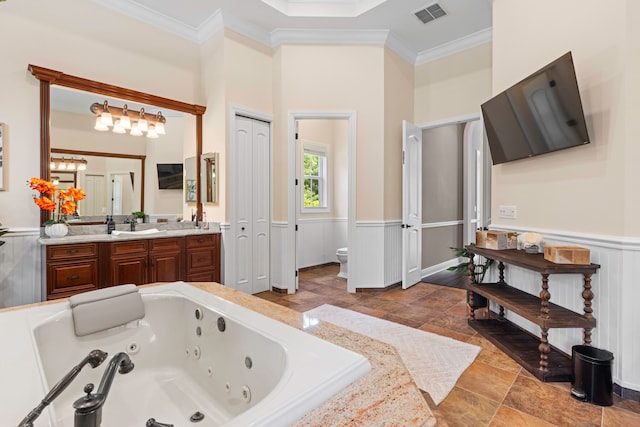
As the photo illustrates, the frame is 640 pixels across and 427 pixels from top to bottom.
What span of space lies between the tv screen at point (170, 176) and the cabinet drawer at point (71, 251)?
1.11 m

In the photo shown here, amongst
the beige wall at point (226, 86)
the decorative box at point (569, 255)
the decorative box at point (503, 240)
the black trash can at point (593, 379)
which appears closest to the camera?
the black trash can at point (593, 379)

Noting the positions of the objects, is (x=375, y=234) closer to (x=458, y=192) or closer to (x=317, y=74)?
(x=317, y=74)

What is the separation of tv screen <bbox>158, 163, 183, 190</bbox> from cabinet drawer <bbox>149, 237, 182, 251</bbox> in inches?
30.4

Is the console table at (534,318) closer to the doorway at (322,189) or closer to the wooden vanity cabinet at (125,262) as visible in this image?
the wooden vanity cabinet at (125,262)

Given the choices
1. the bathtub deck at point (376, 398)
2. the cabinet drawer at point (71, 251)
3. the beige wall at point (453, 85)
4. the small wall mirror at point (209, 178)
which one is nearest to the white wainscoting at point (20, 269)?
the cabinet drawer at point (71, 251)

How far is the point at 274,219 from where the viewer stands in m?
4.11

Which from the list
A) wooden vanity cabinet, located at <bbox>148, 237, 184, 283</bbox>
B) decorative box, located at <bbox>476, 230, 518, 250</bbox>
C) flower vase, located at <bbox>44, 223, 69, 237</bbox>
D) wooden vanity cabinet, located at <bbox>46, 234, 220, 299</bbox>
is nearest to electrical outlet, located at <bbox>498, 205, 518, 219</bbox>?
decorative box, located at <bbox>476, 230, 518, 250</bbox>

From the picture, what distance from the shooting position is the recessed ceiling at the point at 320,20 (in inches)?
135

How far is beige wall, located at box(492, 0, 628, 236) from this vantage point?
6.05 ft

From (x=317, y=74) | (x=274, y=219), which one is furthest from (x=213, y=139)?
(x=317, y=74)

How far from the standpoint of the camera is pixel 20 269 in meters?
2.73

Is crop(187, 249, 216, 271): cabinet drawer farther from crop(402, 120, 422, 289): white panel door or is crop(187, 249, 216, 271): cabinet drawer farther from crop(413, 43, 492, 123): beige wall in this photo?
crop(413, 43, 492, 123): beige wall

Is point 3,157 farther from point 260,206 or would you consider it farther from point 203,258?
point 260,206

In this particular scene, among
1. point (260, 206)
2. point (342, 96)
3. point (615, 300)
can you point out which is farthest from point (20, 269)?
point (615, 300)
